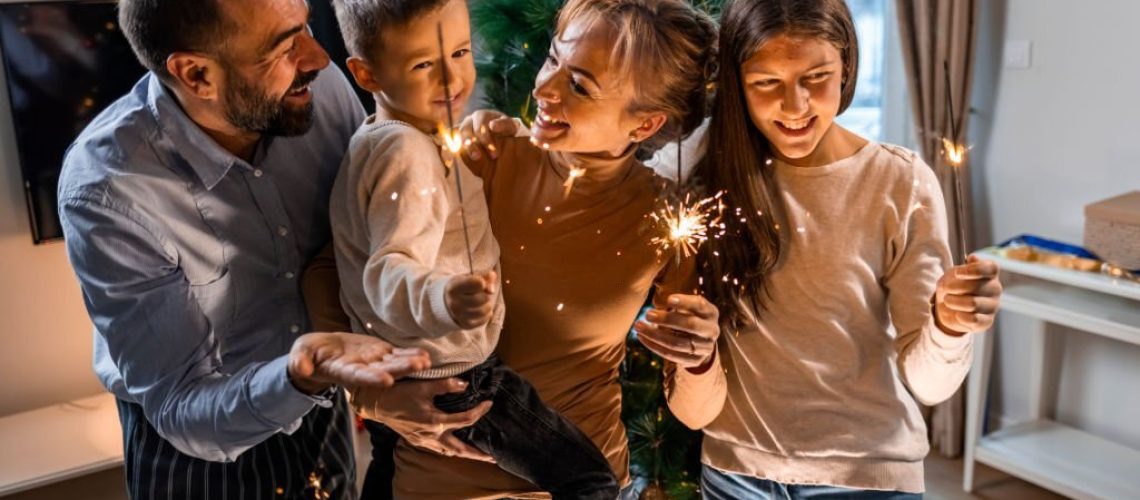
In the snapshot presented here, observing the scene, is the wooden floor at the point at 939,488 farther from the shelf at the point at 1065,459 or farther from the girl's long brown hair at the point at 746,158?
the girl's long brown hair at the point at 746,158

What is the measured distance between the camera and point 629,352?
102 centimetres

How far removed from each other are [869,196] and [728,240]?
0.38 ft

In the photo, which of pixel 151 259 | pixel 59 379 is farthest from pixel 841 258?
pixel 59 379

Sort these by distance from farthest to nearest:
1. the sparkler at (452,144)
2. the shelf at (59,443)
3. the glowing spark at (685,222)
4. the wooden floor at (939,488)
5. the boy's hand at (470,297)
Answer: the wooden floor at (939,488), the shelf at (59,443), the glowing spark at (685,222), the sparkler at (452,144), the boy's hand at (470,297)

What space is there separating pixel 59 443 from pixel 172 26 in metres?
1.30

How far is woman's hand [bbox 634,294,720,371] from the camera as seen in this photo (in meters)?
0.71

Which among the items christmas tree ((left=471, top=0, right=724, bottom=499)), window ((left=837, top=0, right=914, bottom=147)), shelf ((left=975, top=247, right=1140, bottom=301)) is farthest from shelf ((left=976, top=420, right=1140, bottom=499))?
christmas tree ((left=471, top=0, right=724, bottom=499))

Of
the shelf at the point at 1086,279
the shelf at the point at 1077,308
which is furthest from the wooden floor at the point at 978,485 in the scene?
the shelf at the point at 1086,279

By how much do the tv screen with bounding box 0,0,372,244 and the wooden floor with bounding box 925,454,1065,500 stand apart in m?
1.79

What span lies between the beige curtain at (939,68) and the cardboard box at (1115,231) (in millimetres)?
402

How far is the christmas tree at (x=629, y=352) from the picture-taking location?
2.82 ft

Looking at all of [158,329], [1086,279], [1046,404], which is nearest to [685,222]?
[158,329]

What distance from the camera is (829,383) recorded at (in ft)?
2.73

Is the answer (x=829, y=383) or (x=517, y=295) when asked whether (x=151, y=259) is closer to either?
(x=517, y=295)
